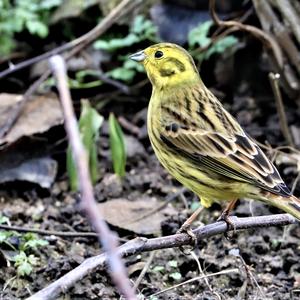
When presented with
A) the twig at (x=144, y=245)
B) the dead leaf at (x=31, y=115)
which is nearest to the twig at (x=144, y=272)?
the twig at (x=144, y=245)

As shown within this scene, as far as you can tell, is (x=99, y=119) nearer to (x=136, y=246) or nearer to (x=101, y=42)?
(x=101, y=42)

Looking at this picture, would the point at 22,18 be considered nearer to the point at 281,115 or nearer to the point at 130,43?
the point at 130,43

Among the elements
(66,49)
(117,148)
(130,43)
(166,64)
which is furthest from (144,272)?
(130,43)

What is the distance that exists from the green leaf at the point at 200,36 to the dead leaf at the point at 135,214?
138cm

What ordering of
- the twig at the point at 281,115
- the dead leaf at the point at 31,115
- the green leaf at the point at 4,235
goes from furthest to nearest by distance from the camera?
1. the dead leaf at the point at 31,115
2. the twig at the point at 281,115
3. the green leaf at the point at 4,235

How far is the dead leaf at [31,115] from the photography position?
5.13m

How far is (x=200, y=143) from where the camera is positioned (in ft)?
12.4

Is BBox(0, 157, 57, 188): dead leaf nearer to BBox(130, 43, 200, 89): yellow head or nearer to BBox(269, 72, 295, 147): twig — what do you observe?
BBox(130, 43, 200, 89): yellow head

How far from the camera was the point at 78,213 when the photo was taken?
15.5 feet

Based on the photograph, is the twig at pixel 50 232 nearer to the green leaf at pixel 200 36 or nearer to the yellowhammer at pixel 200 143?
the yellowhammer at pixel 200 143

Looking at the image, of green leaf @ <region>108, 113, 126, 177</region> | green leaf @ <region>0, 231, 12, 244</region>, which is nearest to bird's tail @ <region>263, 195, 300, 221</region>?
green leaf @ <region>0, 231, 12, 244</region>

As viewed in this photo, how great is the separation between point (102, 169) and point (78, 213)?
0.66 metres

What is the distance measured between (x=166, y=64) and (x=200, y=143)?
0.56 meters

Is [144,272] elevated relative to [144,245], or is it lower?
lower
